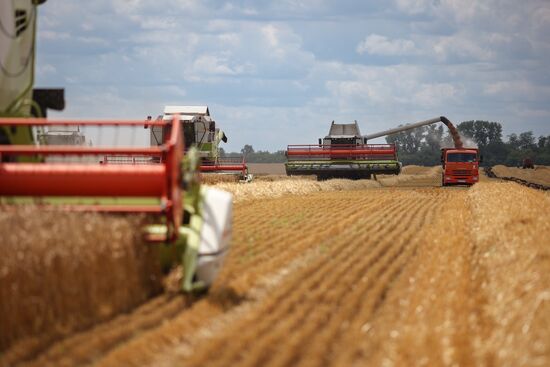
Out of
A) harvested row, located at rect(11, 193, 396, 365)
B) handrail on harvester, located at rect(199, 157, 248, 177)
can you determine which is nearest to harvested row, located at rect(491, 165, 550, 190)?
handrail on harvester, located at rect(199, 157, 248, 177)

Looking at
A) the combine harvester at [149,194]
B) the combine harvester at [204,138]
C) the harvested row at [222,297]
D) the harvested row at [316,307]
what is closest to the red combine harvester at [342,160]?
the combine harvester at [204,138]

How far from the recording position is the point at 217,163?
2933cm

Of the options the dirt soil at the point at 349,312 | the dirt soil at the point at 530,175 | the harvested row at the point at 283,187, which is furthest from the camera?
the dirt soil at the point at 530,175

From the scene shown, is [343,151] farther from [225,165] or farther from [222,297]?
[222,297]

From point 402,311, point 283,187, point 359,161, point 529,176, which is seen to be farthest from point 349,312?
point 529,176

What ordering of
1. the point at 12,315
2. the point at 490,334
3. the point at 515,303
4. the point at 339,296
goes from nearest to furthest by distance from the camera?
1. the point at 12,315
2. the point at 490,334
3. the point at 515,303
4. the point at 339,296

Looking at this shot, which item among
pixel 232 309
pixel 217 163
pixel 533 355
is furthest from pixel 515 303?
pixel 217 163

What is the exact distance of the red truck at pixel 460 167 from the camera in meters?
38.0

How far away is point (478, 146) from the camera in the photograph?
157000 mm

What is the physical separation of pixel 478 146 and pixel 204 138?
135126mm

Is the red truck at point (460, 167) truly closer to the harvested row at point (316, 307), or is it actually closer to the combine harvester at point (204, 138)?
the combine harvester at point (204, 138)

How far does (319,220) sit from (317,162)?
21774mm

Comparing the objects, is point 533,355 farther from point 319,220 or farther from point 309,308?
point 319,220

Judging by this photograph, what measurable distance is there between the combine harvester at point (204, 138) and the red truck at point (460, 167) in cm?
1240
